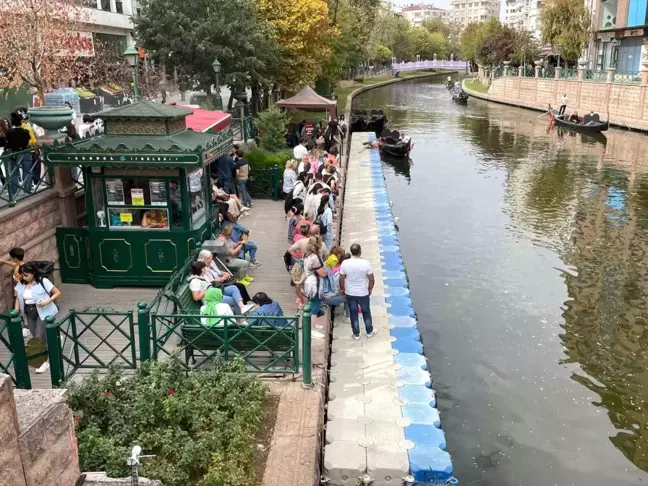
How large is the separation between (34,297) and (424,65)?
130m

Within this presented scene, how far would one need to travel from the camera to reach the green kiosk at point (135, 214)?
11.6 meters

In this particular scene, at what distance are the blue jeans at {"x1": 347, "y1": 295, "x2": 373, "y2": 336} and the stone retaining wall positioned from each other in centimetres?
3565

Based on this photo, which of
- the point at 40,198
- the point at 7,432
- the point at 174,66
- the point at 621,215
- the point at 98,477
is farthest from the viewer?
the point at 174,66

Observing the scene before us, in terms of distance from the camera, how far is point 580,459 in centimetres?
913

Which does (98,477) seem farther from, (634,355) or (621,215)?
(621,215)

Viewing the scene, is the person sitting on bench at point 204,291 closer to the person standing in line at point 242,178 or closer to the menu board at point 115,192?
the menu board at point 115,192

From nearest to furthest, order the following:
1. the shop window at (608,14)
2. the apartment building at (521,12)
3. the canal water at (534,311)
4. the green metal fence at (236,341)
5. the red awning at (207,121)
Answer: the green metal fence at (236,341)
the canal water at (534,311)
the red awning at (207,121)
the shop window at (608,14)
the apartment building at (521,12)

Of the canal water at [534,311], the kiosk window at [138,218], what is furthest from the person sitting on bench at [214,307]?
the canal water at [534,311]

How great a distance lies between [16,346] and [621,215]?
19618 mm

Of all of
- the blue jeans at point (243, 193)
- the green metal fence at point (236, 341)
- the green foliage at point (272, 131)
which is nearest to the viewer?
the green metal fence at point (236, 341)

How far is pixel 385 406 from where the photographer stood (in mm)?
8539

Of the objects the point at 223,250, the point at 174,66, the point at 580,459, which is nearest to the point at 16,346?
the point at 223,250

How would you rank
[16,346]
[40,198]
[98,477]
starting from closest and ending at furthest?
1. [98,477]
2. [16,346]
3. [40,198]

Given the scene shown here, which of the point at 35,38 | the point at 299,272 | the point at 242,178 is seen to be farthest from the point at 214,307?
the point at 35,38
